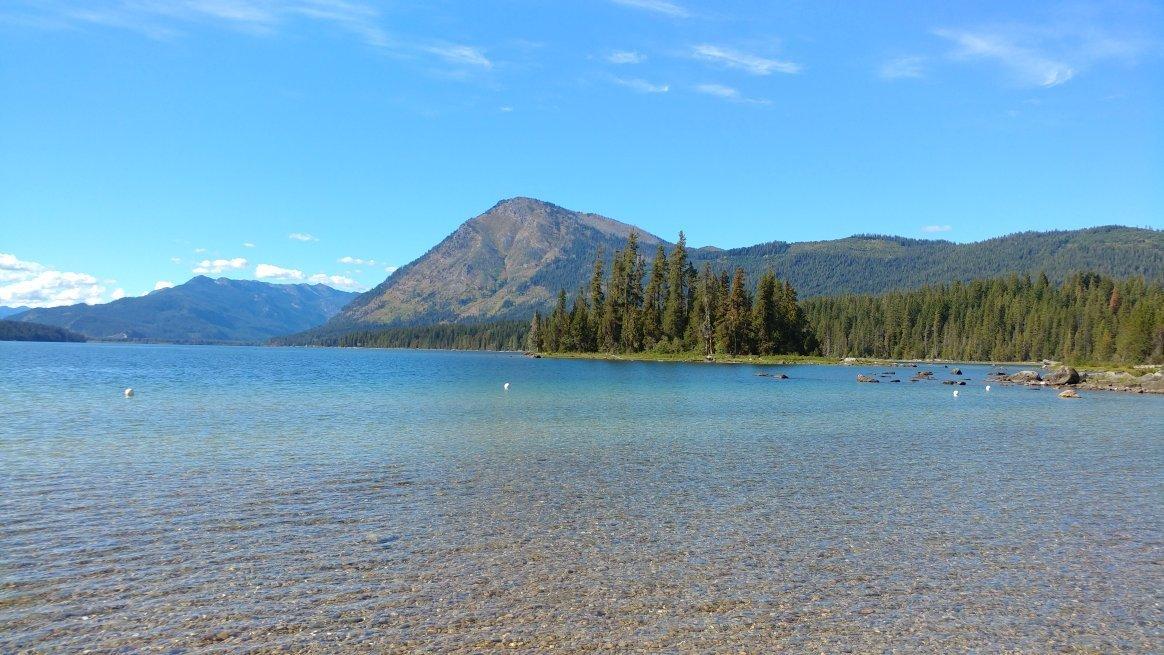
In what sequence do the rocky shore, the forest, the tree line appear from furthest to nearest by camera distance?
the tree line, the forest, the rocky shore

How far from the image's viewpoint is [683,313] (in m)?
153

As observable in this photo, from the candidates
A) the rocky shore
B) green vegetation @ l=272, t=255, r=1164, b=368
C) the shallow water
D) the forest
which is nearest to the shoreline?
the rocky shore

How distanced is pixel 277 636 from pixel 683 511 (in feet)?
36.3

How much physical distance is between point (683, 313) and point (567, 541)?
139 metres

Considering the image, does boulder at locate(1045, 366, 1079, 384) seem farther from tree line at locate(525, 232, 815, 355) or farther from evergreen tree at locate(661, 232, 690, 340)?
evergreen tree at locate(661, 232, 690, 340)

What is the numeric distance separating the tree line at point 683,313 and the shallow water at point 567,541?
107442 millimetres

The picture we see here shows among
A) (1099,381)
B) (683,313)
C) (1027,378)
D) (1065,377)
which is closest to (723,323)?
(683,313)

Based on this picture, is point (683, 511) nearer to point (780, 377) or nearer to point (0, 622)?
point (0, 622)

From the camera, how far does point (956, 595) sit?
13.2m

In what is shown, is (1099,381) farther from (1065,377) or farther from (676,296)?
(676,296)

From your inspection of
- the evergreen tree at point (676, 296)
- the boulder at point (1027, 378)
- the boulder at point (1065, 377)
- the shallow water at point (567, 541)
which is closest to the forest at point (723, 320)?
the evergreen tree at point (676, 296)

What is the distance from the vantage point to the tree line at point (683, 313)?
144m

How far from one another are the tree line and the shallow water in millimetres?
107442

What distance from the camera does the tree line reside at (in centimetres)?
14362
